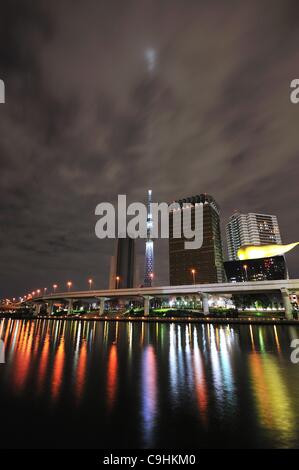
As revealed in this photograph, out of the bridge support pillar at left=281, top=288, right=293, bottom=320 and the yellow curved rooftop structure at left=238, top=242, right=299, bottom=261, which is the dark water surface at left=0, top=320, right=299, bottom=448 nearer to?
the bridge support pillar at left=281, top=288, right=293, bottom=320

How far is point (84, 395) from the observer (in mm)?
10641

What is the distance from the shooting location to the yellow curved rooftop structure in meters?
86.9

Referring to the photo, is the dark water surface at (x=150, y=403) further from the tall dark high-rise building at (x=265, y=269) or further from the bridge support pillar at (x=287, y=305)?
the tall dark high-rise building at (x=265, y=269)

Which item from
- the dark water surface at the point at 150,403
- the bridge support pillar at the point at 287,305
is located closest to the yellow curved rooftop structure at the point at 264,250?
→ the bridge support pillar at the point at 287,305

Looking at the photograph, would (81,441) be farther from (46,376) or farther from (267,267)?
(267,267)

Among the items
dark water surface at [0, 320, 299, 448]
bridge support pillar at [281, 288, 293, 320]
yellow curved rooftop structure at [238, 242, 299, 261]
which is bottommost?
dark water surface at [0, 320, 299, 448]

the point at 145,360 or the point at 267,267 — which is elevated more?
the point at 267,267

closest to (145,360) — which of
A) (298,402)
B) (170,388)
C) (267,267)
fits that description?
(170,388)

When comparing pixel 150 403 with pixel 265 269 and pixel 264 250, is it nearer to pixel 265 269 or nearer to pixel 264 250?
pixel 264 250

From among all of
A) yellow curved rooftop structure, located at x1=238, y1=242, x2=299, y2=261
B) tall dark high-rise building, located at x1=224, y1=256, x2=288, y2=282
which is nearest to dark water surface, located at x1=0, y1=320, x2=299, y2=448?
yellow curved rooftop structure, located at x1=238, y1=242, x2=299, y2=261

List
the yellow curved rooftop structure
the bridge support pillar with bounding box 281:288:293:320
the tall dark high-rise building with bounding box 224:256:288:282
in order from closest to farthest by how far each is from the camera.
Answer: the bridge support pillar with bounding box 281:288:293:320 < the yellow curved rooftop structure < the tall dark high-rise building with bounding box 224:256:288:282

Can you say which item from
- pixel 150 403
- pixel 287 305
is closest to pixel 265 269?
pixel 287 305

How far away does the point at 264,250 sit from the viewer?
91.1m
